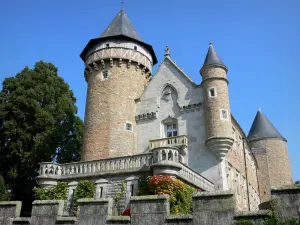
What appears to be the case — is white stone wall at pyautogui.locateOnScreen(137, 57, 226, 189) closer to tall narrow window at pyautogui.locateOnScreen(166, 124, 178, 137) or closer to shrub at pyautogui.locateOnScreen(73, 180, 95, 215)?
tall narrow window at pyautogui.locateOnScreen(166, 124, 178, 137)

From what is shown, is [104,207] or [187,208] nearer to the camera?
[104,207]

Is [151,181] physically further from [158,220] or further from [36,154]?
[36,154]

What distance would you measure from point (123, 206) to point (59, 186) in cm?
448

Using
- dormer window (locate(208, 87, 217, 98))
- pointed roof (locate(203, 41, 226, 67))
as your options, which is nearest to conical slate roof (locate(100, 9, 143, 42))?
pointed roof (locate(203, 41, 226, 67))

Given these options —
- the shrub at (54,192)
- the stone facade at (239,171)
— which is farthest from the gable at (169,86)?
the shrub at (54,192)

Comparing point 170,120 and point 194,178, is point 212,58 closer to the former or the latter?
point 170,120

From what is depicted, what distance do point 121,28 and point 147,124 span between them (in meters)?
8.10

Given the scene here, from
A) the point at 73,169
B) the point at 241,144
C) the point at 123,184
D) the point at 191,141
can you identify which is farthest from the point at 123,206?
the point at 241,144

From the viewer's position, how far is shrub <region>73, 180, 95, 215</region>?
17.5 meters

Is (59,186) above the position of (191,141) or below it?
below

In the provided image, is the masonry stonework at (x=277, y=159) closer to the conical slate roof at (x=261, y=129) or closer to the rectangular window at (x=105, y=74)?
the conical slate roof at (x=261, y=129)

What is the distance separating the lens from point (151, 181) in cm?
1562

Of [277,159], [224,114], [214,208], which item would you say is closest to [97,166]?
[224,114]

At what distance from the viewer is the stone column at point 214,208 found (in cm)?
727
